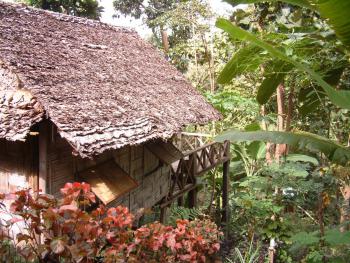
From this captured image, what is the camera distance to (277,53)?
1.75 m

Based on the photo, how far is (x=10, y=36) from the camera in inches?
201

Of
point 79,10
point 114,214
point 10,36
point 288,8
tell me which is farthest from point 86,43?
point 79,10

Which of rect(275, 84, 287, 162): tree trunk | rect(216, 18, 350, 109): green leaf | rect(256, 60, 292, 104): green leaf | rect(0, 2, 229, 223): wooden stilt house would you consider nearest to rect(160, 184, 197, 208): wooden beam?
rect(0, 2, 229, 223): wooden stilt house

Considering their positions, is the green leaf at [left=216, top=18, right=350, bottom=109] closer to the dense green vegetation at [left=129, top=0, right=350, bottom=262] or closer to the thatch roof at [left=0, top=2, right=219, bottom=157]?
the dense green vegetation at [left=129, top=0, right=350, bottom=262]

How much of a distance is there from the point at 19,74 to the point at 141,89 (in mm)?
2620

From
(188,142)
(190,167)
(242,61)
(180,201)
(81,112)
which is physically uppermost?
(242,61)

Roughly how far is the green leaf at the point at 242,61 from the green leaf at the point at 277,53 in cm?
86

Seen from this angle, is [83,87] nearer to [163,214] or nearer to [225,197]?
[163,214]

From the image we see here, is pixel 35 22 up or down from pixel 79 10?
down

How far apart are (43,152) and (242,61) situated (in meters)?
2.74

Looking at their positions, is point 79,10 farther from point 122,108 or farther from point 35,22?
point 122,108

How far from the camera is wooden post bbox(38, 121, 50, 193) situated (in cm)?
444

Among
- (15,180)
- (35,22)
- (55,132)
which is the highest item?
(35,22)

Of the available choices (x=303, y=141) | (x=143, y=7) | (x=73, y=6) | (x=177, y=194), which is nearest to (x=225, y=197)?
(x=177, y=194)
